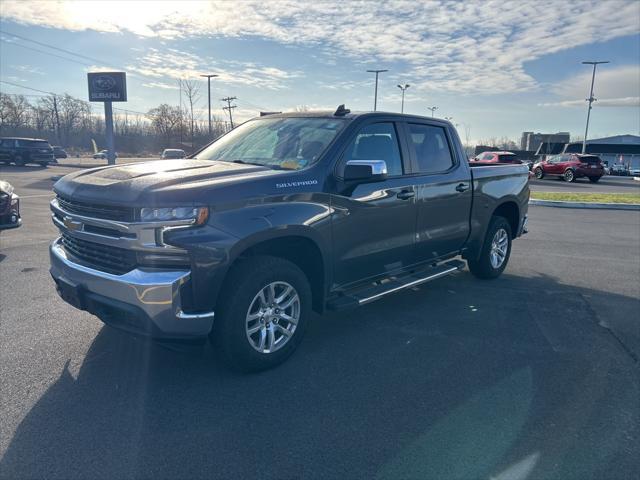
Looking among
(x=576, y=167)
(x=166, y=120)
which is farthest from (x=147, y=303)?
(x=166, y=120)

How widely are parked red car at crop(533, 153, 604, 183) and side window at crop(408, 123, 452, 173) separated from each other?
88.4 ft

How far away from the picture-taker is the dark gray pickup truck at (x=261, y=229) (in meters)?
3.14

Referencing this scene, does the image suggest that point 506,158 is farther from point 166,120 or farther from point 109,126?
point 166,120

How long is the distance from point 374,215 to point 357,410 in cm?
178

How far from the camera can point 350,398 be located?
3389 millimetres

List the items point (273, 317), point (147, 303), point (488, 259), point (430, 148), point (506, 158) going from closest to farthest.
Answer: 1. point (147, 303)
2. point (273, 317)
3. point (430, 148)
4. point (488, 259)
5. point (506, 158)

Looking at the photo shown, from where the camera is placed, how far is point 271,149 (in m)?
4.44

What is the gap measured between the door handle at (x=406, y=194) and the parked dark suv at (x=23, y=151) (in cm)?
3209

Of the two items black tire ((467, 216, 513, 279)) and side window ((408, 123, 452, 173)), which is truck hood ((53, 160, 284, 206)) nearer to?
side window ((408, 123, 452, 173))

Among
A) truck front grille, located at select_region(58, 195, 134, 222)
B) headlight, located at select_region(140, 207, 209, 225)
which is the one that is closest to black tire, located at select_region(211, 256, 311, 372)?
headlight, located at select_region(140, 207, 209, 225)

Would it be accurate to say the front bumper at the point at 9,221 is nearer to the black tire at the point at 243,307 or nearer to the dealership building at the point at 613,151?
the black tire at the point at 243,307

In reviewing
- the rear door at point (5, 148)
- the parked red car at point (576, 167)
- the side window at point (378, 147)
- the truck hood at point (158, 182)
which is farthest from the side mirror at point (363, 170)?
the rear door at point (5, 148)

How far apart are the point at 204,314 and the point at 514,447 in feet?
6.79

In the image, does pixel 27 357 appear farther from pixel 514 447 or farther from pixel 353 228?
pixel 514 447
